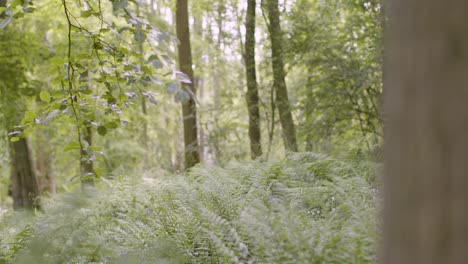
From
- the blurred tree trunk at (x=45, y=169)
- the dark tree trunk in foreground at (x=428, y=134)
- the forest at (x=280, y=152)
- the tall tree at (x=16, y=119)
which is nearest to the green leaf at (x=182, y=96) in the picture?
the forest at (x=280, y=152)

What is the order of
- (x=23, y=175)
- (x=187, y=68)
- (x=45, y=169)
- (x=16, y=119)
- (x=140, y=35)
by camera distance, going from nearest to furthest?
(x=140, y=35)
(x=16, y=119)
(x=23, y=175)
(x=187, y=68)
(x=45, y=169)

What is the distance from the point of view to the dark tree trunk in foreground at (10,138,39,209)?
12.6 meters

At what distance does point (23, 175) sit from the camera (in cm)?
1274

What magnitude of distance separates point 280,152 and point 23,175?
630cm

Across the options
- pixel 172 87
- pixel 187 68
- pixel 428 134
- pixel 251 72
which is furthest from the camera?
pixel 251 72

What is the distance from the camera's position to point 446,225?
1387 millimetres

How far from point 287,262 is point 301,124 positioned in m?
10.5

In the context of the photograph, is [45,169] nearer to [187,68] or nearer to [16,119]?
[16,119]

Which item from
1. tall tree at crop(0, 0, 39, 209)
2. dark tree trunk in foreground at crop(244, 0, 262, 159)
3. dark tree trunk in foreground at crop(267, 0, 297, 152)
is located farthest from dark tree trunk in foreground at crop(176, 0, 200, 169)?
tall tree at crop(0, 0, 39, 209)

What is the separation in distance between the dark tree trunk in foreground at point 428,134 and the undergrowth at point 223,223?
58.3 inches

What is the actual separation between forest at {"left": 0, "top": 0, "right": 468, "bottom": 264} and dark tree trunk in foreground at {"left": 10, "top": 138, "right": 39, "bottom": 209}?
3cm

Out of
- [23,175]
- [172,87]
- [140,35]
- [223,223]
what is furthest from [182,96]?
[23,175]

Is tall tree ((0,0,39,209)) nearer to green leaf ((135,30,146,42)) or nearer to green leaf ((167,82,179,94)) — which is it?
green leaf ((135,30,146,42))

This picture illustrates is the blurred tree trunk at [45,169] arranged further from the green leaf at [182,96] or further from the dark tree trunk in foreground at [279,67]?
the green leaf at [182,96]
